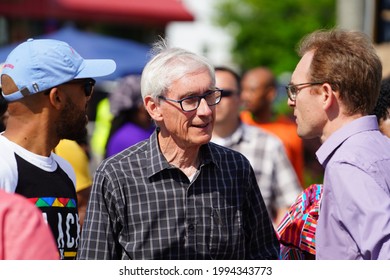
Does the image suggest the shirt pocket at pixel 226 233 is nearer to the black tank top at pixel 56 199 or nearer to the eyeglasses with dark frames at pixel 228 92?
the black tank top at pixel 56 199

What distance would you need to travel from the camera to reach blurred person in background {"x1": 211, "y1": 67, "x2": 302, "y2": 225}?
682cm

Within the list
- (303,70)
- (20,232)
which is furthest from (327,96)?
(20,232)

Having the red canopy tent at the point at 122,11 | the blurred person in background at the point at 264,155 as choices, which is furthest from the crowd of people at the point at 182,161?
the red canopy tent at the point at 122,11

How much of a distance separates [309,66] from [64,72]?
1124 millimetres

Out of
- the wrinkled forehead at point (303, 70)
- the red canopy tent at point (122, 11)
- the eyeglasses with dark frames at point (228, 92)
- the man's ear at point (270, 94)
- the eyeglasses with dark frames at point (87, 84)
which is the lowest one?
the man's ear at point (270, 94)

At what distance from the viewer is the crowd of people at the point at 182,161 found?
12.1 ft

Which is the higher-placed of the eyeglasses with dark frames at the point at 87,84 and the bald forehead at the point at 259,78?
the eyeglasses with dark frames at the point at 87,84

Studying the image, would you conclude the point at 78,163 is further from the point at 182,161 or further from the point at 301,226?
the point at 301,226

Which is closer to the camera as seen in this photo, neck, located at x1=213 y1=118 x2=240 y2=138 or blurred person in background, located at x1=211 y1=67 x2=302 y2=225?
blurred person in background, located at x1=211 y1=67 x2=302 y2=225

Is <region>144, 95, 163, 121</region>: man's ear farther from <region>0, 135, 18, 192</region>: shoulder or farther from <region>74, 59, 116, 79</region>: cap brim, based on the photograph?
<region>0, 135, 18, 192</region>: shoulder

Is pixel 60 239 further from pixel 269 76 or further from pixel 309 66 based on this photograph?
pixel 269 76

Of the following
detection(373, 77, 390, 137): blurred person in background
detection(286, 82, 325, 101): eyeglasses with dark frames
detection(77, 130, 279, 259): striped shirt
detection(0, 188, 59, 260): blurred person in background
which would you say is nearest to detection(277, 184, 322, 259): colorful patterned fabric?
detection(77, 130, 279, 259): striped shirt

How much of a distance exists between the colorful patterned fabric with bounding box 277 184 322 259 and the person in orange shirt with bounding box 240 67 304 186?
3.71 meters

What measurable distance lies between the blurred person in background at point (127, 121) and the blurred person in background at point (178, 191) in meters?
3.79
